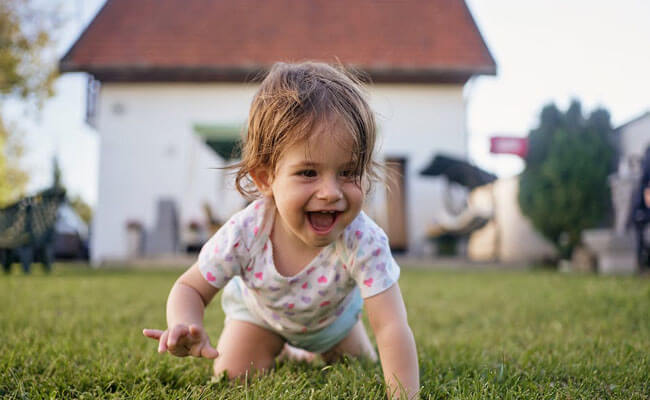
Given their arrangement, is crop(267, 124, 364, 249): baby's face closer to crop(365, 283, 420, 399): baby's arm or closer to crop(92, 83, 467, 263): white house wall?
crop(365, 283, 420, 399): baby's arm

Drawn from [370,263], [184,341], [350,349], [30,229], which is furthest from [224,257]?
[30,229]

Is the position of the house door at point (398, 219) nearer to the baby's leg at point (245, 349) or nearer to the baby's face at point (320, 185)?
the baby's leg at point (245, 349)

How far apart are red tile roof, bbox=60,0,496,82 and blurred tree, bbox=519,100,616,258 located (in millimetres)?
2642

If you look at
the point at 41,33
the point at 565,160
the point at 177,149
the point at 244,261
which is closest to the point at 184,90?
the point at 177,149

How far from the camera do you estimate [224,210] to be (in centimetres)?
894

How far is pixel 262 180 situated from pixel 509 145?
774 centimetres

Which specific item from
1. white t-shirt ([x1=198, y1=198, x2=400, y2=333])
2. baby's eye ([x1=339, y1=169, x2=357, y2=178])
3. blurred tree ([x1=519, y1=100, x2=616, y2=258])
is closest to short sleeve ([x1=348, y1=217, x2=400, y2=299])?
white t-shirt ([x1=198, y1=198, x2=400, y2=333])

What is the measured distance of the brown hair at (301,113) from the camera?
4.61 ft

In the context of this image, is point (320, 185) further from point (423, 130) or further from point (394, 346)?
point (423, 130)

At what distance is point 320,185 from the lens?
4.47 ft

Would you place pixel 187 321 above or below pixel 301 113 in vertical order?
below

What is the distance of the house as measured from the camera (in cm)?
963

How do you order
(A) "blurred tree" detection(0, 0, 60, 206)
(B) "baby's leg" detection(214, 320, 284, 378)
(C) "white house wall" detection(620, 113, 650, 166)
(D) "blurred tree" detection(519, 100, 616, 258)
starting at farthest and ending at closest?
(A) "blurred tree" detection(0, 0, 60, 206), (D) "blurred tree" detection(519, 100, 616, 258), (C) "white house wall" detection(620, 113, 650, 166), (B) "baby's leg" detection(214, 320, 284, 378)

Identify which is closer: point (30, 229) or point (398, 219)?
point (30, 229)
